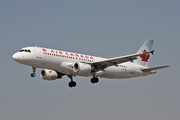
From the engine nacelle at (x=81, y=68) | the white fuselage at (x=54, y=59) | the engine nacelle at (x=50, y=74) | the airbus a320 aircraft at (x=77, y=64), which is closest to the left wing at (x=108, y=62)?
the airbus a320 aircraft at (x=77, y=64)

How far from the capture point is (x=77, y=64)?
47156mm

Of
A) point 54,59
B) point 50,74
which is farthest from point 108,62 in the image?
point 50,74

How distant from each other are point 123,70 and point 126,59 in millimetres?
5539

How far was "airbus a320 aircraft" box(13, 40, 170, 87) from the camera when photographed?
149 ft

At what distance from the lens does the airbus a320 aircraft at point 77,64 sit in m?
45.3

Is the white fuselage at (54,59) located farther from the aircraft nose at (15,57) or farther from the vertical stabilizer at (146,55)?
the vertical stabilizer at (146,55)

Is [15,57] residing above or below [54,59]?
below

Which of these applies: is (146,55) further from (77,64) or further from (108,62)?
(77,64)

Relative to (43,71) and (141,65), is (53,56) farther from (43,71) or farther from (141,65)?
(141,65)

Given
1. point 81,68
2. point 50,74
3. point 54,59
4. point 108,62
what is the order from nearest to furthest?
point 54,59 → point 81,68 → point 108,62 → point 50,74

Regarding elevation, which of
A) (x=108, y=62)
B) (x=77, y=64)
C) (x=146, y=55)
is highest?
(x=146, y=55)

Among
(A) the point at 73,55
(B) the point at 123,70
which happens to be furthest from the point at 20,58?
(B) the point at 123,70

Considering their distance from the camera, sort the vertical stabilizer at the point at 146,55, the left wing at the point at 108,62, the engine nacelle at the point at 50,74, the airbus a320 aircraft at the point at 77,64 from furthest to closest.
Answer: the vertical stabilizer at the point at 146,55
the engine nacelle at the point at 50,74
the left wing at the point at 108,62
the airbus a320 aircraft at the point at 77,64

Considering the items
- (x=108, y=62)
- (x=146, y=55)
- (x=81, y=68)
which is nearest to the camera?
(x=81, y=68)
